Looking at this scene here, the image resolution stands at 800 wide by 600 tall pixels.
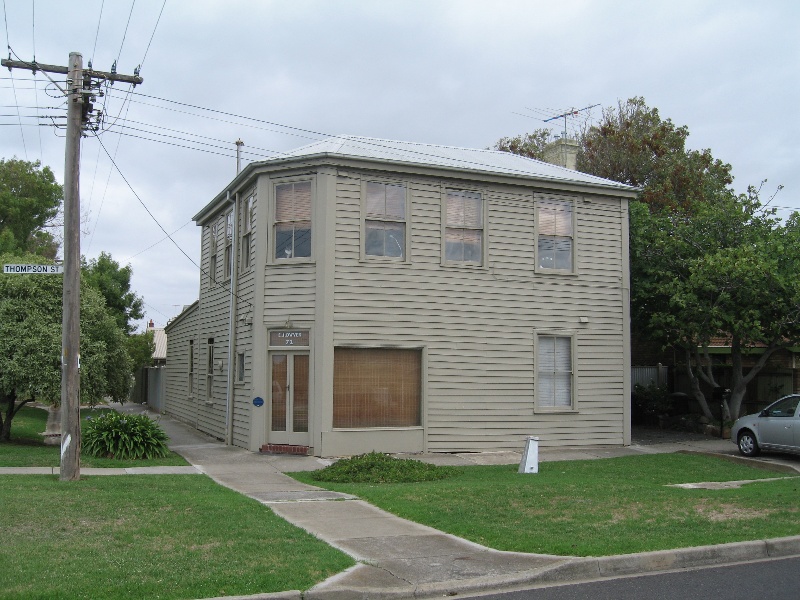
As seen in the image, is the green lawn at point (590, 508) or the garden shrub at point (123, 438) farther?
the garden shrub at point (123, 438)

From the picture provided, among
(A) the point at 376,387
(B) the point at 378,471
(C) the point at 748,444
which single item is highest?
(A) the point at 376,387

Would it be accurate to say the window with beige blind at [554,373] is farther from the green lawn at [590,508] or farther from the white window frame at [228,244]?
the white window frame at [228,244]

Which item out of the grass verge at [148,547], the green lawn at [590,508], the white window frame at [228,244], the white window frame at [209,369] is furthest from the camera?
the white window frame at [209,369]

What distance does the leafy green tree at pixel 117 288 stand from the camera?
1398 inches

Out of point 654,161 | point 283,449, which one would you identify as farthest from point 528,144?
point 283,449

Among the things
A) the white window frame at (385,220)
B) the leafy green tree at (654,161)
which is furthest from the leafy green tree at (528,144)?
the white window frame at (385,220)

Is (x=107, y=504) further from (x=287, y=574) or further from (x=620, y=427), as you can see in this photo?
(x=620, y=427)

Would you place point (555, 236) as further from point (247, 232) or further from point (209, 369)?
point (209, 369)

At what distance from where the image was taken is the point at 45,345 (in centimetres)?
1612

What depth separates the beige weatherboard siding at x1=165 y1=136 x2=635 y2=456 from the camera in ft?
54.9

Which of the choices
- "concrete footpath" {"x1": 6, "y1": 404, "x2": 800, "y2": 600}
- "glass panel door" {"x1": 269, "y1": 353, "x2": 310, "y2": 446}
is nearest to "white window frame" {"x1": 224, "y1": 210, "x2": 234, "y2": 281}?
"glass panel door" {"x1": 269, "y1": 353, "x2": 310, "y2": 446}

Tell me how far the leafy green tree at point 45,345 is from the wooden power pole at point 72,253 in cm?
393

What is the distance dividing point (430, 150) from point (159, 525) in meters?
12.8

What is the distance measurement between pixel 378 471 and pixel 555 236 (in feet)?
25.7
